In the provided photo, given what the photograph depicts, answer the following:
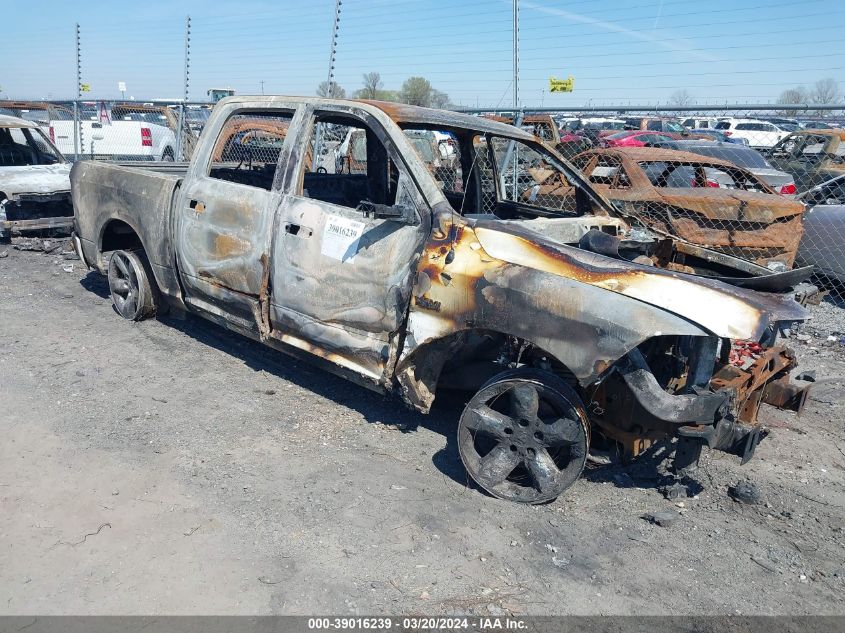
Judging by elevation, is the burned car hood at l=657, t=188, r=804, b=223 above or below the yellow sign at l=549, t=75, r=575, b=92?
below

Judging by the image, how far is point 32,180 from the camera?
9.09 m

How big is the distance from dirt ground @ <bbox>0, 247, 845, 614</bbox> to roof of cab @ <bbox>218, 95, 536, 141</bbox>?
74.5 inches

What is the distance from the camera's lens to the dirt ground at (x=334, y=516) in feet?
9.27

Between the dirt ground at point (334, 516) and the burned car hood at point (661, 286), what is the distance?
110cm

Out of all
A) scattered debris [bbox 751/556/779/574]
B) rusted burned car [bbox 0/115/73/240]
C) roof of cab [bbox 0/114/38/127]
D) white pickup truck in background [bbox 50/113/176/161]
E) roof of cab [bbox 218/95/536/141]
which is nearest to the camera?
scattered debris [bbox 751/556/779/574]

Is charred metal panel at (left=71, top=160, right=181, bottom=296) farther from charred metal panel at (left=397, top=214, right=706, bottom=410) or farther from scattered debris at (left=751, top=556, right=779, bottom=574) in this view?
scattered debris at (left=751, top=556, right=779, bottom=574)

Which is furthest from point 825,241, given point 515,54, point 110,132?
point 110,132

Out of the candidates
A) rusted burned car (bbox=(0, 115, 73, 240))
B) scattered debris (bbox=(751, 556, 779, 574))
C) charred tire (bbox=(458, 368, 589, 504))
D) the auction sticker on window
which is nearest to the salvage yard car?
scattered debris (bbox=(751, 556, 779, 574))

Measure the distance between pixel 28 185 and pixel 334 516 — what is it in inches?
310

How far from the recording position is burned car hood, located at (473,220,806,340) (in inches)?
118

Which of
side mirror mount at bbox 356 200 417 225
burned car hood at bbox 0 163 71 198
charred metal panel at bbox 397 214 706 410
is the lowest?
charred metal panel at bbox 397 214 706 410

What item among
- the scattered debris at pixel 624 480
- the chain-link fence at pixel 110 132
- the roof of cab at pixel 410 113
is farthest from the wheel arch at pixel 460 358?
the chain-link fence at pixel 110 132

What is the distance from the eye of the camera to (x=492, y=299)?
3.39 m

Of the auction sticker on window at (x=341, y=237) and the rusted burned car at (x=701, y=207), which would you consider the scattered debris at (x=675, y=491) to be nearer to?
the auction sticker on window at (x=341, y=237)
